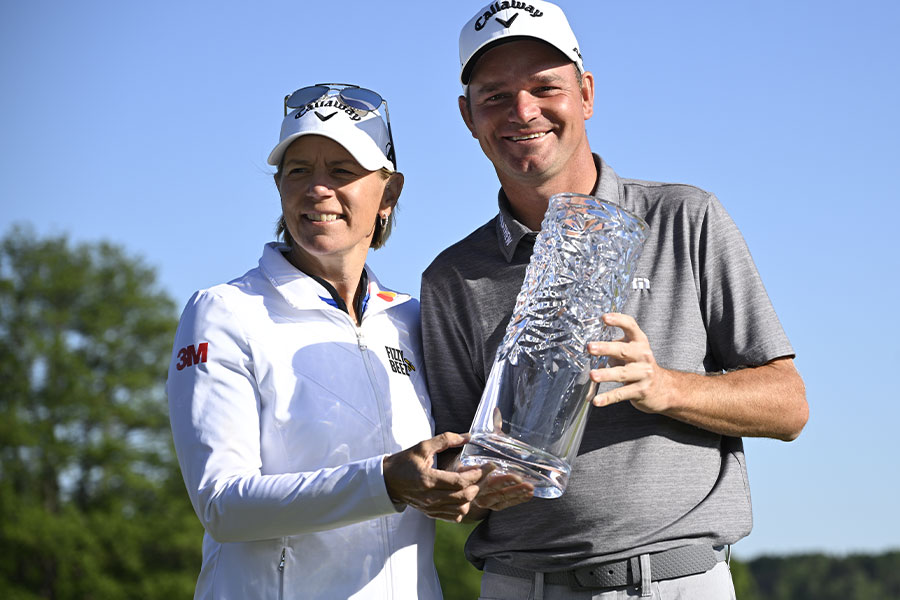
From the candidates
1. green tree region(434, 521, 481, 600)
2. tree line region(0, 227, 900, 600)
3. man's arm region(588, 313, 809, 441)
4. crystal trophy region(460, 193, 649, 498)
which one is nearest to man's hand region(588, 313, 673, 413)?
man's arm region(588, 313, 809, 441)

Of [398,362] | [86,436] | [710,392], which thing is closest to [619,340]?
[710,392]

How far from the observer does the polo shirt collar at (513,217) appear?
4320 millimetres

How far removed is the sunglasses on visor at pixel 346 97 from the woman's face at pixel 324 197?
0.64 feet

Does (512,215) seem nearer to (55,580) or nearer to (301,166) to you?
(301,166)

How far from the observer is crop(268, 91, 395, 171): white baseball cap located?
4176 mm

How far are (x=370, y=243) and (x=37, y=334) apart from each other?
29.6 meters

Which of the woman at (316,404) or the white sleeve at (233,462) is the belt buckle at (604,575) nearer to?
the woman at (316,404)

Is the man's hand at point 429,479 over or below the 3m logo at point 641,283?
below

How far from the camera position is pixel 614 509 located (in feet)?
12.7

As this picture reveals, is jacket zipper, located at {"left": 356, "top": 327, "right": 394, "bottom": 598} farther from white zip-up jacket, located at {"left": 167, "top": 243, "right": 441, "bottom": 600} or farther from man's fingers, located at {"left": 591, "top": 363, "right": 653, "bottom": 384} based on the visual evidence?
man's fingers, located at {"left": 591, "top": 363, "right": 653, "bottom": 384}

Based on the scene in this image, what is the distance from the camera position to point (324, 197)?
4.18 meters

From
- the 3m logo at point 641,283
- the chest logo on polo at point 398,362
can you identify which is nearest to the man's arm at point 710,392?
the 3m logo at point 641,283

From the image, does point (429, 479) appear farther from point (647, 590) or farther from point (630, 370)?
point (647, 590)

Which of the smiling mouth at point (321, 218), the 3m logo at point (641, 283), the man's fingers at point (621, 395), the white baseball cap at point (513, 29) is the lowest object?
the man's fingers at point (621, 395)
